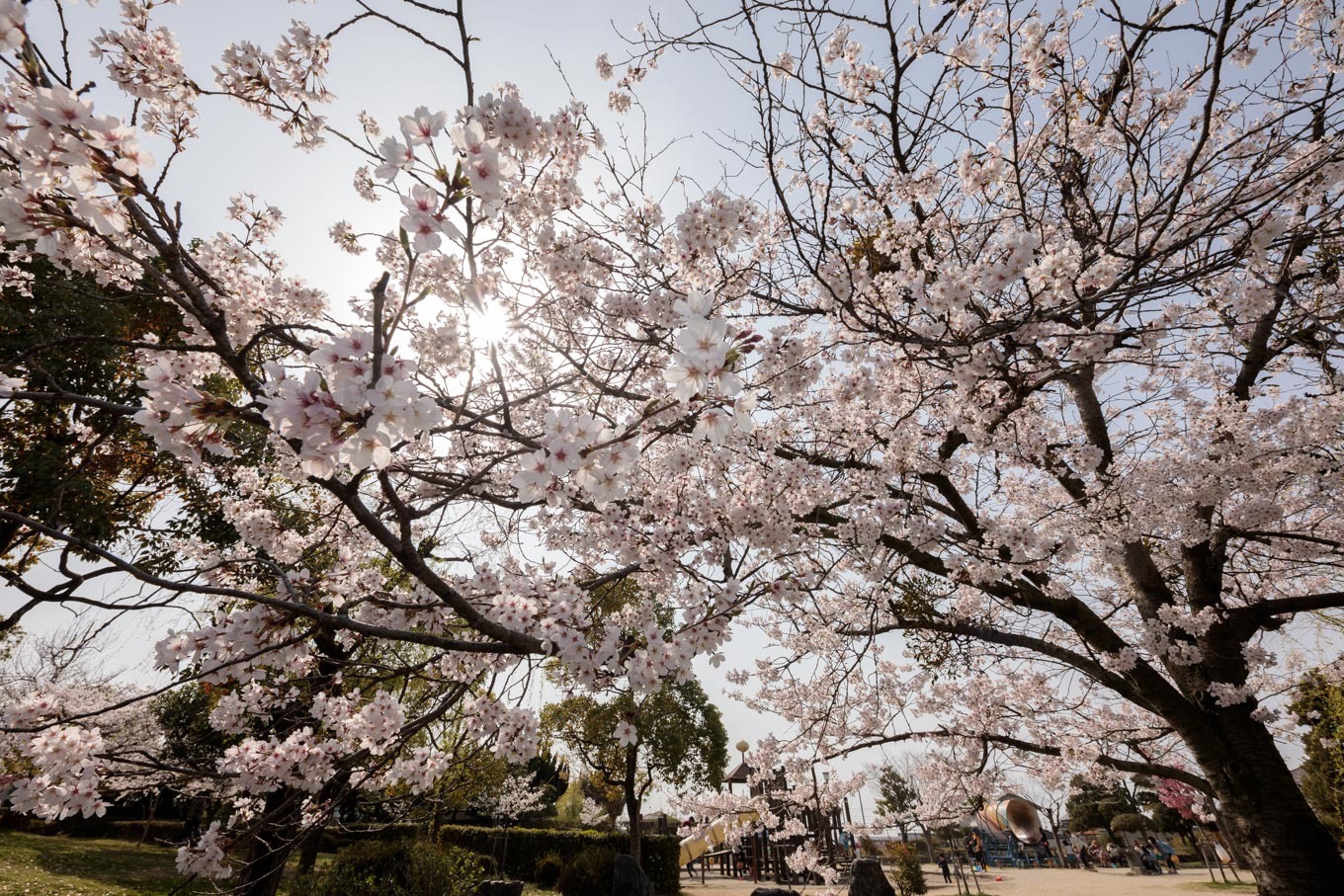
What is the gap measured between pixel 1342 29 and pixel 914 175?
244 cm

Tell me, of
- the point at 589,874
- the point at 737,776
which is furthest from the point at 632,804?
the point at 737,776

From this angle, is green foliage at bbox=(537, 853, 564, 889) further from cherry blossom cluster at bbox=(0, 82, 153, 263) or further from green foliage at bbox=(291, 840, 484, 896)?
cherry blossom cluster at bbox=(0, 82, 153, 263)

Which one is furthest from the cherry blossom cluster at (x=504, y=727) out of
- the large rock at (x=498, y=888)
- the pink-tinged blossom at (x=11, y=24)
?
the large rock at (x=498, y=888)

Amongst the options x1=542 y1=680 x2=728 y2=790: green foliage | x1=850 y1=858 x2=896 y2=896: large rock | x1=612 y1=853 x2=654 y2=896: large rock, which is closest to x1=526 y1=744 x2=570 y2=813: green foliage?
x1=542 y1=680 x2=728 y2=790: green foliage

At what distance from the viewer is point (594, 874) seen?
12.4 m

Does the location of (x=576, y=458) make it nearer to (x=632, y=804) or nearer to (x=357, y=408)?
(x=357, y=408)

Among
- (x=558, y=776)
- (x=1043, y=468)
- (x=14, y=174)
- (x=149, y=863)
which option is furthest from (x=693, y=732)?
(x=14, y=174)

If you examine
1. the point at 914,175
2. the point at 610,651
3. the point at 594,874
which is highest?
the point at 914,175

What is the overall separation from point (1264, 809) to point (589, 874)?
12374 millimetres

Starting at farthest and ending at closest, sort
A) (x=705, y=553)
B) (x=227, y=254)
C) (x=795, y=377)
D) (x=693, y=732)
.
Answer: (x=693, y=732)
(x=705, y=553)
(x=795, y=377)
(x=227, y=254)

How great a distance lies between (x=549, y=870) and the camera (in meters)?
15.0

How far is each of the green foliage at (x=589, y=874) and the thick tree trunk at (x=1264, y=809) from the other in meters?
11.1

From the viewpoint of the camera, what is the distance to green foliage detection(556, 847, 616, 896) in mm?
12312

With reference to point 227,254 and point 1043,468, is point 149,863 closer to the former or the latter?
point 227,254
